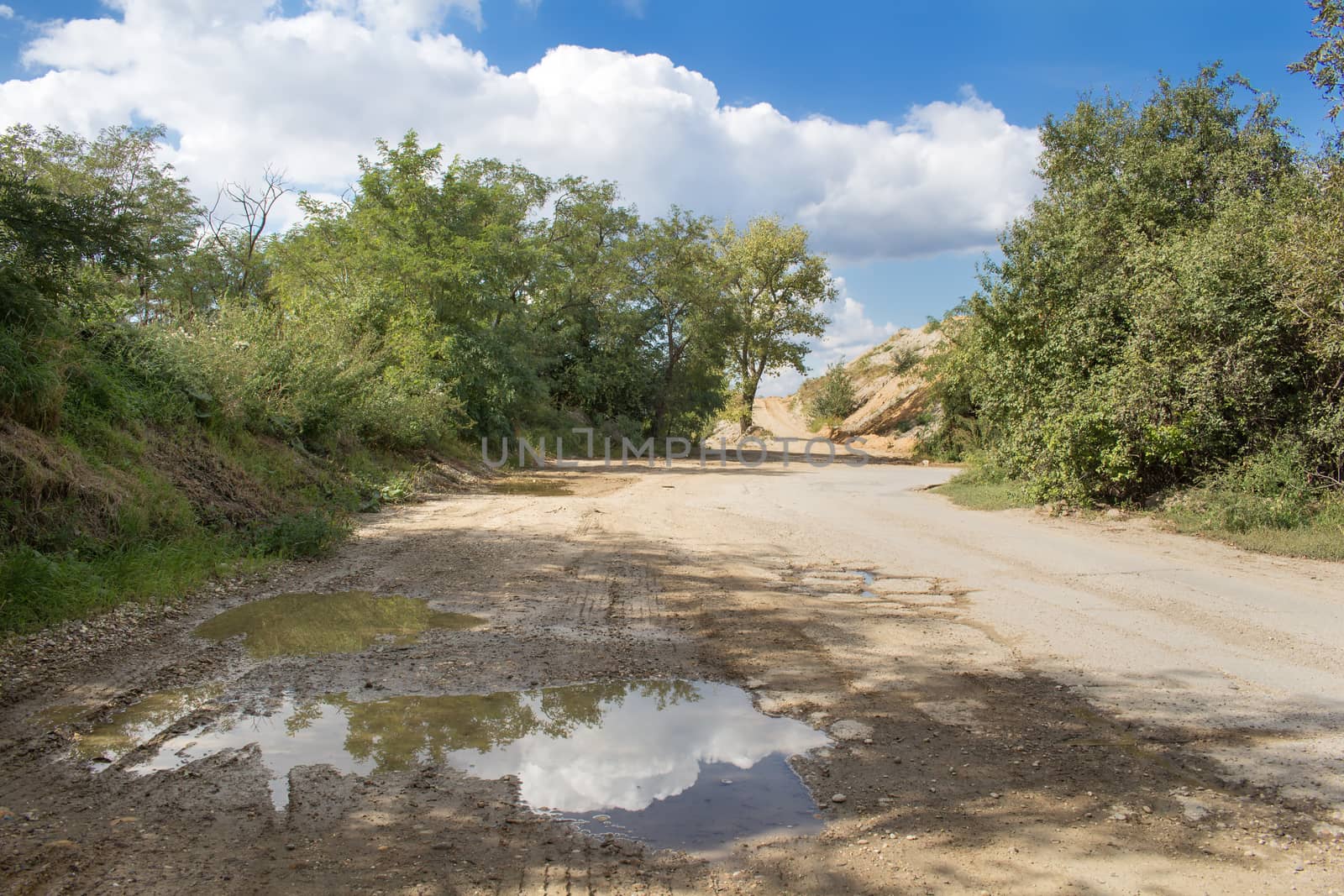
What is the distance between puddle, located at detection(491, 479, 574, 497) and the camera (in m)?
16.5

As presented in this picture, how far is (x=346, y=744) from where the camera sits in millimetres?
3863

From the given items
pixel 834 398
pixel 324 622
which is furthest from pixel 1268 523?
pixel 834 398

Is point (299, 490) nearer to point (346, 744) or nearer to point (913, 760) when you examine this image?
point (346, 744)

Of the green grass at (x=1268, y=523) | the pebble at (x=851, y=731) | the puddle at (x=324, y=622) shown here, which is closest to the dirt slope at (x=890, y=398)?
the green grass at (x=1268, y=523)

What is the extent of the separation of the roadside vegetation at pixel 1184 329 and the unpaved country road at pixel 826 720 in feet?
8.70

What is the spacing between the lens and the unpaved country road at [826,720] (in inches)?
112

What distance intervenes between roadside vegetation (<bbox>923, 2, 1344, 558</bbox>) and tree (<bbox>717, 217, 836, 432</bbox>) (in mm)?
27263

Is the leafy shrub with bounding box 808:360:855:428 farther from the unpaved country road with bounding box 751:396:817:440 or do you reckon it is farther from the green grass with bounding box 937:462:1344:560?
the green grass with bounding box 937:462:1344:560

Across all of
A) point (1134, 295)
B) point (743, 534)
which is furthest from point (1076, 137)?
point (743, 534)

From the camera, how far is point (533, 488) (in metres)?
17.7

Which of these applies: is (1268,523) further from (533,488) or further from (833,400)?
(833,400)

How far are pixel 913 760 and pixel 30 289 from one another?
8883 mm

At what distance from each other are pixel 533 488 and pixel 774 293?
30.2 meters

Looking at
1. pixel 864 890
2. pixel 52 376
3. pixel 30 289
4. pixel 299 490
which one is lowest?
pixel 864 890
